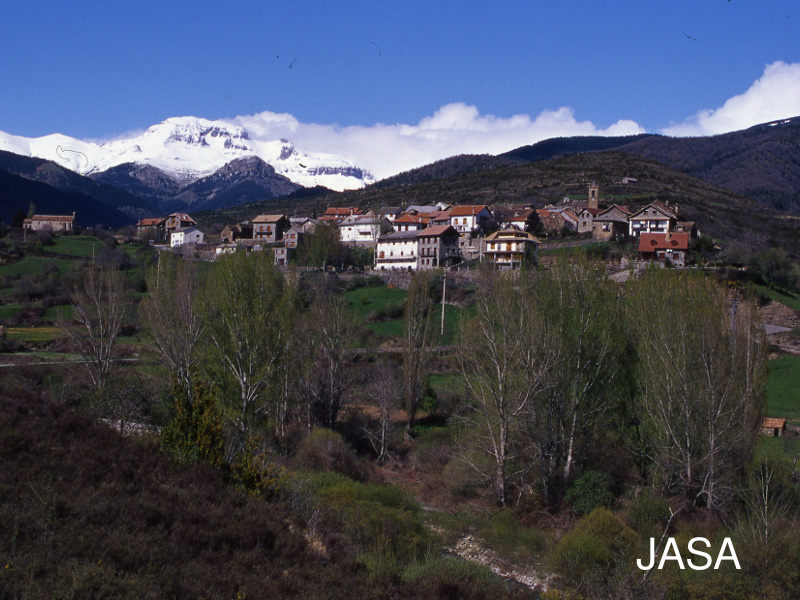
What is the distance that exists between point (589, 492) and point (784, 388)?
63.6 feet

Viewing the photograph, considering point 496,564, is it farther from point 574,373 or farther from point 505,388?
point 574,373

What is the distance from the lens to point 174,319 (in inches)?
1246

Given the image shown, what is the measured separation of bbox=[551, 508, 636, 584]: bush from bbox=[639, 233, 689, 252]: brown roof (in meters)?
46.2

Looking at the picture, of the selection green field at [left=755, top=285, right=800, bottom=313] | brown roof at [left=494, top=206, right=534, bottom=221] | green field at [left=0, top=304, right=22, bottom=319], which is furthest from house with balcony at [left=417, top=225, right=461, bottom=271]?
green field at [left=0, top=304, right=22, bottom=319]

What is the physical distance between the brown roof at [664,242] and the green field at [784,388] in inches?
829

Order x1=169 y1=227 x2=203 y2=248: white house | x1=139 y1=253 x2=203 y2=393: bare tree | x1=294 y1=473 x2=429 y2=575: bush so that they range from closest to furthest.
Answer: x1=294 y1=473 x2=429 y2=575: bush < x1=139 y1=253 x2=203 y2=393: bare tree < x1=169 y1=227 x2=203 y2=248: white house

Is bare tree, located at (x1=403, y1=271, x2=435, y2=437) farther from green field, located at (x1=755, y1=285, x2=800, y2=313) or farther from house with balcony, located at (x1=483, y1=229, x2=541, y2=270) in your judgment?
green field, located at (x1=755, y1=285, x2=800, y2=313)

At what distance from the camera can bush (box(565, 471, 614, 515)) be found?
21.8 metres

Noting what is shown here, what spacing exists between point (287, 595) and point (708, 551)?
12.5 meters

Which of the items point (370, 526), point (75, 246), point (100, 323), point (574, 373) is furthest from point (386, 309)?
point (75, 246)

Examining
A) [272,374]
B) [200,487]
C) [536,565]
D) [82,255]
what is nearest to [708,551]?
[536,565]

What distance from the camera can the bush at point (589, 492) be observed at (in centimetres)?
2180

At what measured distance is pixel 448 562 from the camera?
16703 mm

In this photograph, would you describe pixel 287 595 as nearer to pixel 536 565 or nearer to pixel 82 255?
pixel 536 565
